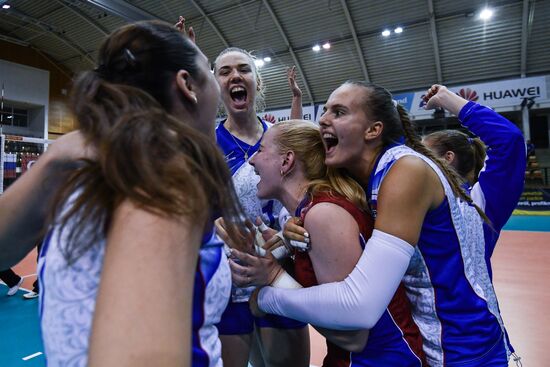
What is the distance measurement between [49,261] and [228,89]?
76.4 inches

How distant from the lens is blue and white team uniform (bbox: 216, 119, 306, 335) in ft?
5.84

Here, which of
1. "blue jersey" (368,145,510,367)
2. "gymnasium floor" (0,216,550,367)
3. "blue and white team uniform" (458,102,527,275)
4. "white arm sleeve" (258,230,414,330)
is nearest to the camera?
"white arm sleeve" (258,230,414,330)

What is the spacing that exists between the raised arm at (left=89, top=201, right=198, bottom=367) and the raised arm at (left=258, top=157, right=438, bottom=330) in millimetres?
698

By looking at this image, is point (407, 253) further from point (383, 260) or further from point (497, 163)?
point (497, 163)

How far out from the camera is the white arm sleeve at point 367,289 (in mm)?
1086

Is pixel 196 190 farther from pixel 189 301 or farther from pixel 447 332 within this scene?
pixel 447 332

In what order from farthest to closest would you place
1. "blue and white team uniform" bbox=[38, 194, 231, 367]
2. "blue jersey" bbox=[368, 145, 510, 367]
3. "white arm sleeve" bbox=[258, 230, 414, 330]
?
"blue jersey" bbox=[368, 145, 510, 367] < "white arm sleeve" bbox=[258, 230, 414, 330] < "blue and white team uniform" bbox=[38, 194, 231, 367]

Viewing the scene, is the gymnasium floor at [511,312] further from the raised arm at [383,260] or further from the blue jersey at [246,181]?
the raised arm at [383,260]

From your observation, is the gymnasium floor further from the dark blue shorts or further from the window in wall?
the window in wall

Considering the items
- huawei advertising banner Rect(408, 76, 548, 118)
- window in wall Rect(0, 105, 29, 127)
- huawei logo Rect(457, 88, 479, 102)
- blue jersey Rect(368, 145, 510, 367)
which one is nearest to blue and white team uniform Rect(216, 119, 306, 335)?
blue jersey Rect(368, 145, 510, 367)

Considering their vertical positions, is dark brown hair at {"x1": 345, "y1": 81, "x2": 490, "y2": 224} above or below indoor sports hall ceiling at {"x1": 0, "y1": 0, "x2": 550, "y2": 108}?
below

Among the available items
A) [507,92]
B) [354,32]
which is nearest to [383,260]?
[354,32]

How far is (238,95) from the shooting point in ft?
7.72

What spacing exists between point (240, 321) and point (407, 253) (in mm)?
1006
